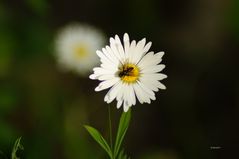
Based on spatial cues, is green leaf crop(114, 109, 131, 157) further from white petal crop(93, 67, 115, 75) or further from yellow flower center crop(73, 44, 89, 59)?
yellow flower center crop(73, 44, 89, 59)

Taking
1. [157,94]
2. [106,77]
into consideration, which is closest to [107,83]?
[106,77]

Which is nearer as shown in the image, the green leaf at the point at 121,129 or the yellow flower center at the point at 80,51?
the green leaf at the point at 121,129

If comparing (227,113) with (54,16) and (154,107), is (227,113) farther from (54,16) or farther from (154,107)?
(54,16)

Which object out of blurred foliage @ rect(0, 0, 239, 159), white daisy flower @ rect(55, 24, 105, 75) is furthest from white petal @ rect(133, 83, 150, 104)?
white daisy flower @ rect(55, 24, 105, 75)

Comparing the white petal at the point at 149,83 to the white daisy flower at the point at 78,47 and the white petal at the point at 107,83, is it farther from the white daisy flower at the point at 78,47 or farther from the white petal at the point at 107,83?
the white daisy flower at the point at 78,47

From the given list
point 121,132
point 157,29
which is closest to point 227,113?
point 157,29

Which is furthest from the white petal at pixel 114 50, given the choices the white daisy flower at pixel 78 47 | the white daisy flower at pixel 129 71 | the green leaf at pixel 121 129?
the white daisy flower at pixel 78 47

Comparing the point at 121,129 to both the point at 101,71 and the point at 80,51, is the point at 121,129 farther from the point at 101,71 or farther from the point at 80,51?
the point at 80,51
